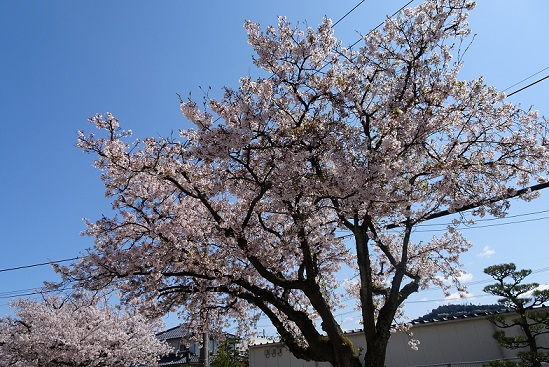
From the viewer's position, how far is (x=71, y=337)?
16.2 meters

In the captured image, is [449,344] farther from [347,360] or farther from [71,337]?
[71,337]

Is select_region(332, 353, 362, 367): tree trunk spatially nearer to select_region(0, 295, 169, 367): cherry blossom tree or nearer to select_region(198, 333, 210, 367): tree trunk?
select_region(198, 333, 210, 367): tree trunk

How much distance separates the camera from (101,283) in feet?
25.8

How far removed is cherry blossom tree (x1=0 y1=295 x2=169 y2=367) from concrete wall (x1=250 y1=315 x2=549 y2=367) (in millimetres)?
9628

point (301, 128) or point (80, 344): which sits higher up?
point (301, 128)

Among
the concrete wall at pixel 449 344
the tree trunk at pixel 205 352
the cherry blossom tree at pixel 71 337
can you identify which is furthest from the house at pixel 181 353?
the concrete wall at pixel 449 344

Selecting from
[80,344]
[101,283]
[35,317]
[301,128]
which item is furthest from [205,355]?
[35,317]

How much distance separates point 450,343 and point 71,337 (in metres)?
14.8

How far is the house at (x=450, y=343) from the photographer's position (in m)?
11.7

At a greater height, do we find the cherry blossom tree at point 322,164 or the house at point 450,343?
the cherry blossom tree at point 322,164

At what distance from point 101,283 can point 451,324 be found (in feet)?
35.0

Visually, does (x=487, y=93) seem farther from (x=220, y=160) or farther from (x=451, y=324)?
(x=451, y=324)

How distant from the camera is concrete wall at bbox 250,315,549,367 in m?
11.8

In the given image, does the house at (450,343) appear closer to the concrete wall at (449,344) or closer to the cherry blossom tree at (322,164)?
the concrete wall at (449,344)
